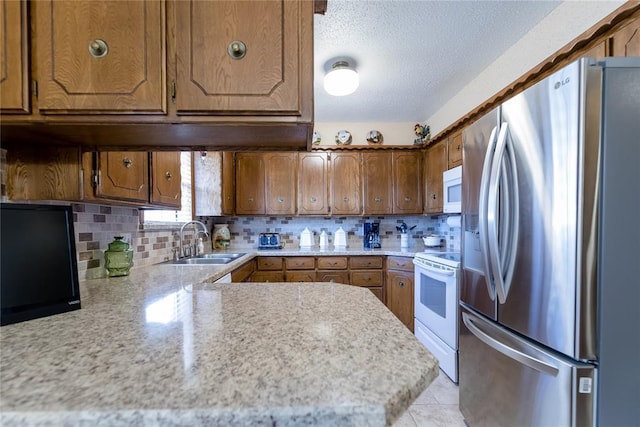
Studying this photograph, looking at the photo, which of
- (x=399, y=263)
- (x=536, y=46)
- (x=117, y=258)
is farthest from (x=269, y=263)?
(x=536, y=46)

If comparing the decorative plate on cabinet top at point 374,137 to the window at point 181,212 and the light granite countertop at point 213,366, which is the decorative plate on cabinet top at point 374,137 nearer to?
the window at point 181,212

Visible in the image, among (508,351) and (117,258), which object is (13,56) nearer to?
(117,258)

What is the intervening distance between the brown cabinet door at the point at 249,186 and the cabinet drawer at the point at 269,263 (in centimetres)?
61

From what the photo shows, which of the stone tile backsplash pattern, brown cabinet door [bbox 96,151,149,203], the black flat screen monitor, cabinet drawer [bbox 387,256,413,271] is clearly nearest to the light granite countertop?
the black flat screen monitor

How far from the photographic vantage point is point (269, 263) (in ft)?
10.0

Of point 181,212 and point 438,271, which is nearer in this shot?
point 438,271

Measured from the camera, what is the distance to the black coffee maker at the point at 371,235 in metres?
3.47

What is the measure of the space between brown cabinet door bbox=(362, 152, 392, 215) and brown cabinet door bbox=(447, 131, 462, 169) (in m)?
0.81

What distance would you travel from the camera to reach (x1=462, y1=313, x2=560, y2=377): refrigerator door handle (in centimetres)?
107

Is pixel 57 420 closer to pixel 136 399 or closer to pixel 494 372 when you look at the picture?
pixel 136 399

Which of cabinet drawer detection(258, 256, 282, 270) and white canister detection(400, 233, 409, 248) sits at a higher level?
white canister detection(400, 233, 409, 248)

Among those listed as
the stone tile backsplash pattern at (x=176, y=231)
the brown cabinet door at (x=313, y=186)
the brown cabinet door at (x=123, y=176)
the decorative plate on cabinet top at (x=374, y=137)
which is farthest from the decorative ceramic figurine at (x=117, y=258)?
the decorative plate on cabinet top at (x=374, y=137)

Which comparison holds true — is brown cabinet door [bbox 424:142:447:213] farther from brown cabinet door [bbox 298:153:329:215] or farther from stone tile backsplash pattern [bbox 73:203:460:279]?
brown cabinet door [bbox 298:153:329:215]

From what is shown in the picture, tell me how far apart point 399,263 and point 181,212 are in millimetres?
2272
